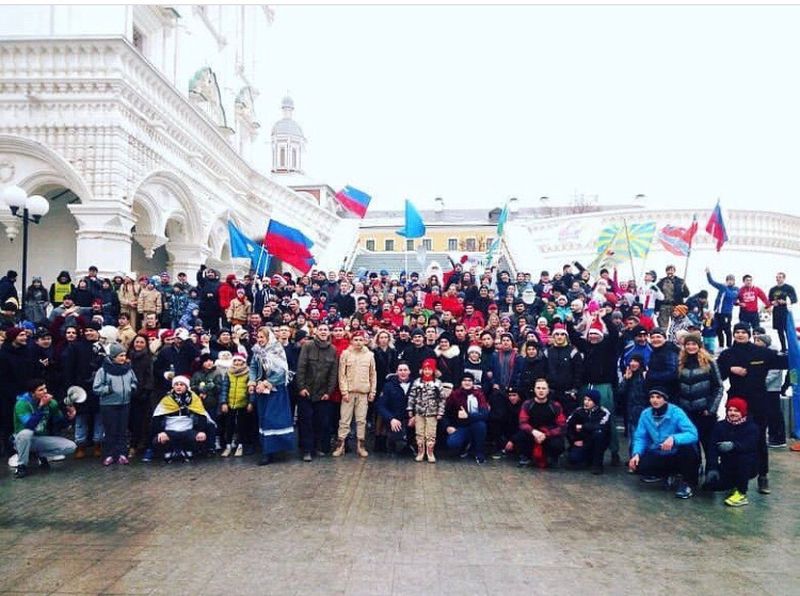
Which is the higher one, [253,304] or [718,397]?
[253,304]

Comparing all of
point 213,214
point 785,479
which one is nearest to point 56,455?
point 785,479

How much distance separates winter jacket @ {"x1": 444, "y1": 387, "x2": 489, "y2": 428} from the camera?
9.15m

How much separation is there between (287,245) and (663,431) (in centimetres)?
1026

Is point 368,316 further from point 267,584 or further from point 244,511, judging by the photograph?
point 267,584

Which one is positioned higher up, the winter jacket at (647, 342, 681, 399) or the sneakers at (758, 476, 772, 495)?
the winter jacket at (647, 342, 681, 399)

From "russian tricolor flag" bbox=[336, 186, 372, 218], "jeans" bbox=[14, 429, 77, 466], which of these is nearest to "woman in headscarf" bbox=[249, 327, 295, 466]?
"jeans" bbox=[14, 429, 77, 466]

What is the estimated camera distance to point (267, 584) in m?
4.86

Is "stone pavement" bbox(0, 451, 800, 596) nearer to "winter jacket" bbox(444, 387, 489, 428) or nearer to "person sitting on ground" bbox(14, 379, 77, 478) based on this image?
"person sitting on ground" bbox(14, 379, 77, 478)

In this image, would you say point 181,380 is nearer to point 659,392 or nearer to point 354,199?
point 659,392

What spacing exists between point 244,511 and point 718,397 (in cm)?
Result: 568

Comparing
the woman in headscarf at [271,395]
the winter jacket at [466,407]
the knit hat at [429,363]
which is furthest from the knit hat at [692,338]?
the woman in headscarf at [271,395]

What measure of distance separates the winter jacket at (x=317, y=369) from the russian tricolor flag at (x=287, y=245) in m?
6.49

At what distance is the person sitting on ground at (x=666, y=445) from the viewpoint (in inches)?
294

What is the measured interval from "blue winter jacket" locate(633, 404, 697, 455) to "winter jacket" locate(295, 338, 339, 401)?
419 centimetres
